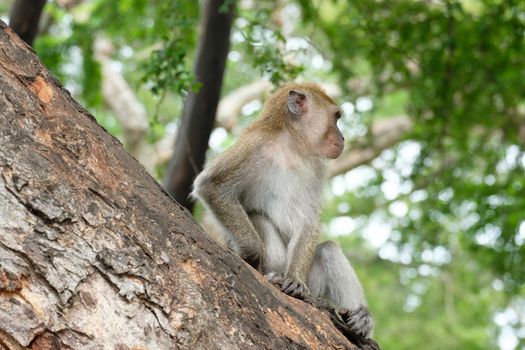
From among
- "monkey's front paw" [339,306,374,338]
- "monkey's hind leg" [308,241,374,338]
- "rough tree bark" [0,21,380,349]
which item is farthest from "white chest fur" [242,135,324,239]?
→ "rough tree bark" [0,21,380,349]

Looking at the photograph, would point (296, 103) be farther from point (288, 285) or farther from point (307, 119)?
point (288, 285)

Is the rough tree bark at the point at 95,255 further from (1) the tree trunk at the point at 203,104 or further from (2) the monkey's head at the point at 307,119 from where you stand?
(1) the tree trunk at the point at 203,104

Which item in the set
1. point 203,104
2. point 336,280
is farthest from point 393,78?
point 336,280

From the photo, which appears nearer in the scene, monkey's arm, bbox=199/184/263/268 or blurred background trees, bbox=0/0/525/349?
monkey's arm, bbox=199/184/263/268

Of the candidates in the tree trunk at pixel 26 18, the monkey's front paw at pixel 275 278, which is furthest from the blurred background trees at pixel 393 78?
the monkey's front paw at pixel 275 278

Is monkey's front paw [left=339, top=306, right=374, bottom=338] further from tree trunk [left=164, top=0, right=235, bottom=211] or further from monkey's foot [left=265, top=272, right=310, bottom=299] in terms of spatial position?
tree trunk [left=164, top=0, right=235, bottom=211]

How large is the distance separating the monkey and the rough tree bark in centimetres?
186

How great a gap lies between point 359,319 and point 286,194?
4.38 ft

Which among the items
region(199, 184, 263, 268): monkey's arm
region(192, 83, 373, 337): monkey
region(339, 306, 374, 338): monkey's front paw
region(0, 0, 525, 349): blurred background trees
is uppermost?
region(0, 0, 525, 349): blurred background trees

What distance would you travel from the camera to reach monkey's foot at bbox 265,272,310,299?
4977 mm

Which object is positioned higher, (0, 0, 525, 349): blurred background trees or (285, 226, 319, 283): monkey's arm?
(0, 0, 525, 349): blurred background trees

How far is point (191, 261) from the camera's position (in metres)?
3.59

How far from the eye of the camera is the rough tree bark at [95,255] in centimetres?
309

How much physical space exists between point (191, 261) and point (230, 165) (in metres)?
2.64
